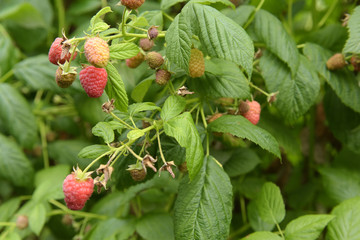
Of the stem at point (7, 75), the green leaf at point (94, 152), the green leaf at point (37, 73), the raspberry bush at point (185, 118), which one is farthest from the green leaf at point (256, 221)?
the stem at point (7, 75)

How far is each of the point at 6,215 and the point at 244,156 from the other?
75 cm

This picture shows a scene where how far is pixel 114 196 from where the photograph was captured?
1.22 meters

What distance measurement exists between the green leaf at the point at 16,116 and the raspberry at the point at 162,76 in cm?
66

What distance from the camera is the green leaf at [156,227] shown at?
979 millimetres

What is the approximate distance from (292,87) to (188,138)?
36 centimetres

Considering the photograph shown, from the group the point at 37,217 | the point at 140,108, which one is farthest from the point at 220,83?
the point at 37,217

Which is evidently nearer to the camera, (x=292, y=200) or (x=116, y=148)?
(x=116, y=148)

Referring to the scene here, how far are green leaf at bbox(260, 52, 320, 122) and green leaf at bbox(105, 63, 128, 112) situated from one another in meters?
0.38

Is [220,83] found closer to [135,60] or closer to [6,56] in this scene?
[135,60]

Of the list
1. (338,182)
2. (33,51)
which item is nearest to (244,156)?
(338,182)

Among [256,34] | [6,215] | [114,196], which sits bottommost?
→ [6,215]

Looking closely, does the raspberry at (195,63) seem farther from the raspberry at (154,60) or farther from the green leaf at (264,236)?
the green leaf at (264,236)

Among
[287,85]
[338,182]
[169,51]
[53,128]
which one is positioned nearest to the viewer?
[169,51]

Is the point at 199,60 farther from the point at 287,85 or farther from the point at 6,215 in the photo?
the point at 6,215
